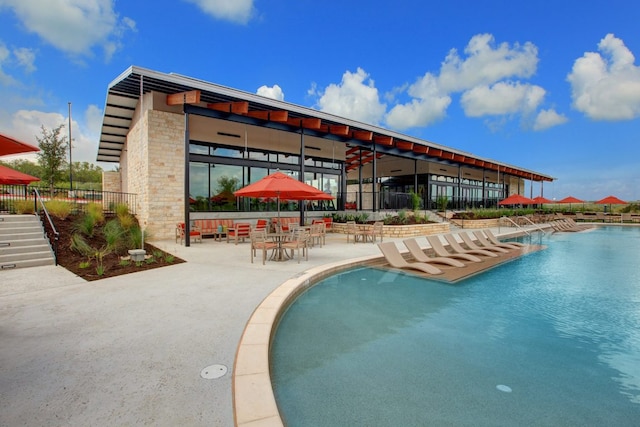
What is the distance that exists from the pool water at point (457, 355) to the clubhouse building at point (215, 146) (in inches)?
326

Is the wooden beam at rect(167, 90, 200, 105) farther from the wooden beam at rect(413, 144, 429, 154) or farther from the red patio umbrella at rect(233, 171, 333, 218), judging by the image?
the wooden beam at rect(413, 144, 429, 154)

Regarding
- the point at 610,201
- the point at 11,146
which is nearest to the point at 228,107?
the point at 11,146

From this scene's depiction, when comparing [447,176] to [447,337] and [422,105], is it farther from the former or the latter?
[447,337]

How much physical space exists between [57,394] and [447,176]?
28.8 meters

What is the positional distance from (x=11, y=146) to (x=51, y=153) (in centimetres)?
2364

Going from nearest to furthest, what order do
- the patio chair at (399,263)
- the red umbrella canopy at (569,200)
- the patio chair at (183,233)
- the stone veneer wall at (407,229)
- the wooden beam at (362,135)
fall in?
the patio chair at (399,263) → the patio chair at (183,233) → the stone veneer wall at (407,229) → the wooden beam at (362,135) → the red umbrella canopy at (569,200)

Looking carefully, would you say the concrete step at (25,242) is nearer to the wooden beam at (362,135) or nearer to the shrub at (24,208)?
the shrub at (24,208)

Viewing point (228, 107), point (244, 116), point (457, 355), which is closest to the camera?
point (457, 355)

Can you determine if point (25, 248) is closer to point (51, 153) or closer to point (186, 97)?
point (186, 97)

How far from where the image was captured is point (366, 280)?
6816 millimetres

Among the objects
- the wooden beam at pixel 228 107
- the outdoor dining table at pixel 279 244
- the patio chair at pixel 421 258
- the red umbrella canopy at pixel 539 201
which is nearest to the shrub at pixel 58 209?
the wooden beam at pixel 228 107

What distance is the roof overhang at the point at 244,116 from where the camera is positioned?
10.5 m

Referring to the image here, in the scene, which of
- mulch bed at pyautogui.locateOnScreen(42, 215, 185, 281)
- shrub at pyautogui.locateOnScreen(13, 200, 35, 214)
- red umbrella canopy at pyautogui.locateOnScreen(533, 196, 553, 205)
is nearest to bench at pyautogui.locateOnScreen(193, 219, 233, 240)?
mulch bed at pyautogui.locateOnScreen(42, 215, 185, 281)

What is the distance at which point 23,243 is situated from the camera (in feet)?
26.0
